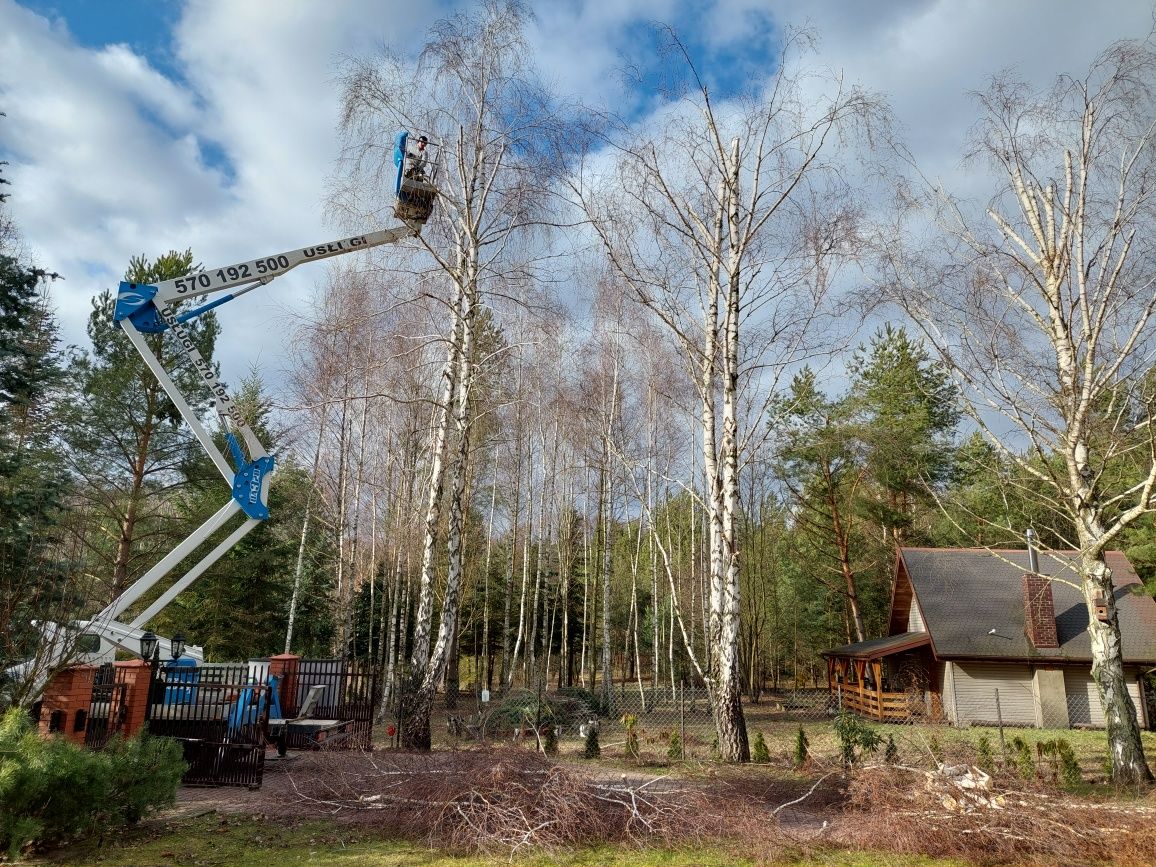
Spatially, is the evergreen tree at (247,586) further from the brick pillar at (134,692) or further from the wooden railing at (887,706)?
the wooden railing at (887,706)

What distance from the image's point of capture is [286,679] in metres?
13.1

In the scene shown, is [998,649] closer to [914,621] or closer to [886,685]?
[914,621]

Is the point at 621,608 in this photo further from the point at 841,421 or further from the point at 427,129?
the point at 427,129

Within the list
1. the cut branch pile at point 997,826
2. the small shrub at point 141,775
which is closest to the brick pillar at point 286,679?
the small shrub at point 141,775

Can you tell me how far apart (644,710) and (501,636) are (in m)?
11.5

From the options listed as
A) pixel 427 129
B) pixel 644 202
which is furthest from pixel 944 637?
pixel 427 129

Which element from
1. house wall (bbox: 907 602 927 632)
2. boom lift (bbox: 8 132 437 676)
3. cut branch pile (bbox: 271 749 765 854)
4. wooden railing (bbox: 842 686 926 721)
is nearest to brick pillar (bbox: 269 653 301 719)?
boom lift (bbox: 8 132 437 676)

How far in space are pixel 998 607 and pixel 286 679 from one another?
64.0 ft

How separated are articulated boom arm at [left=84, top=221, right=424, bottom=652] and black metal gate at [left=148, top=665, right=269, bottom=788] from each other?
1157 millimetres

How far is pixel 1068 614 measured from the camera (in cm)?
2112

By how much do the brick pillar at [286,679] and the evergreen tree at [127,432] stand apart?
17.2ft

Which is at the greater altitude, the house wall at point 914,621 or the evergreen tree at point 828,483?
the evergreen tree at point 828,483

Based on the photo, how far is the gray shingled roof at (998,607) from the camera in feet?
65.5

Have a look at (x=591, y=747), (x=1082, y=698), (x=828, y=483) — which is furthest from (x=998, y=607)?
(x=591, y=747)
